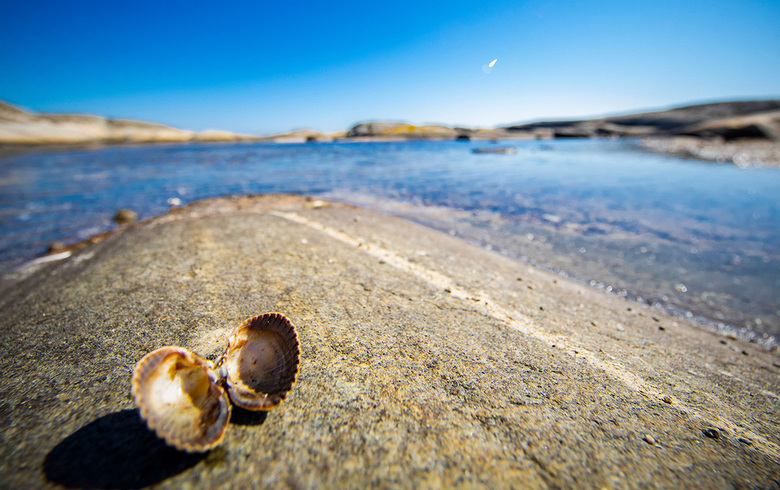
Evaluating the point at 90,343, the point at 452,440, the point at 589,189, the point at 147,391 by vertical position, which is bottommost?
the point at 589,189

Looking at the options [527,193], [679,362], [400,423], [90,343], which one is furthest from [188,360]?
[527,193]

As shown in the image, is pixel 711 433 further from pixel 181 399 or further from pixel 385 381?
pixel 181 399

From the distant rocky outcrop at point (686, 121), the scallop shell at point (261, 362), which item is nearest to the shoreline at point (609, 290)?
the scallop shell at point (261, 362)

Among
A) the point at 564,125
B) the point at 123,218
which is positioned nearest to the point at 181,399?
the point at 123,218

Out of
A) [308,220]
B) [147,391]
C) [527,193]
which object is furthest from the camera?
[527,193]

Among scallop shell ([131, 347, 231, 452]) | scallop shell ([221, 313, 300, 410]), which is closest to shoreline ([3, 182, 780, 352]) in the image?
scallop shell ([221, 313, 300, 410])

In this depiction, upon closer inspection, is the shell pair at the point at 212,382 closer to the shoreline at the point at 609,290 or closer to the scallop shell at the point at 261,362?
the scallop shell at the point at 261,362

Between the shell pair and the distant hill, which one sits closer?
the shell pair

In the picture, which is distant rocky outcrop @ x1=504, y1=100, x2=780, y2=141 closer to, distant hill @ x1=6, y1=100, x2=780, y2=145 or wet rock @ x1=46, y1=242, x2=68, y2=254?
distant hill @ x1=6, y1=100, x2=780, y2=145

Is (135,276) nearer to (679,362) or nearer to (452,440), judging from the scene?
(452,440)
